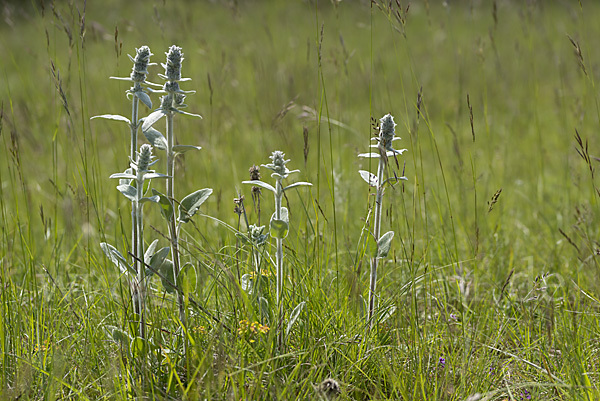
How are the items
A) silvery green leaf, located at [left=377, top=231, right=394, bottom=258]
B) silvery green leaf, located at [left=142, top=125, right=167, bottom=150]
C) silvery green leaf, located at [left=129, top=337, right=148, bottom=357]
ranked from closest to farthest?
1. silvery green leaf, located at [left=129, top=337, right=148, bottom=357]
2. silvery green leaf, located at [left=142, top=125, right=167, bottom=150]
3. silvery green leaf, located at [left=377, top=231, right=394, bottom=258]

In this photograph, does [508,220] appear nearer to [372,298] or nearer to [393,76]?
[372,298]

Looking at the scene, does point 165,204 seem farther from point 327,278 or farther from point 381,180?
point 327,278

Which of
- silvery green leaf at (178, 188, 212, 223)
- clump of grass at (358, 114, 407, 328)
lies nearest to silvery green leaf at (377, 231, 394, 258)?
clump of grass at (358, 114, 407, 328)

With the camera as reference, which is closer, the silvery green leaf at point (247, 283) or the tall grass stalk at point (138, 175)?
the tall grass stalk at point (138, 175)

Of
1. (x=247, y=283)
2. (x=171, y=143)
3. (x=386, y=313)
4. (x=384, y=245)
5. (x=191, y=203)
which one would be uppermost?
(x=171, y=143)

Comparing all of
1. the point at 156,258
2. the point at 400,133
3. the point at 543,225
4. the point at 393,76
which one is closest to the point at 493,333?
the point at 156,258

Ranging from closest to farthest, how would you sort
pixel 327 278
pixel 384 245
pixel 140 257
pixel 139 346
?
pixel 139 346 → pixel 140 257 → pixel 384 245 → pixel 327 278

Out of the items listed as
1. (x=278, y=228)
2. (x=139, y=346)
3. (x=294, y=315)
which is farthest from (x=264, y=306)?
(x=139, y=346)

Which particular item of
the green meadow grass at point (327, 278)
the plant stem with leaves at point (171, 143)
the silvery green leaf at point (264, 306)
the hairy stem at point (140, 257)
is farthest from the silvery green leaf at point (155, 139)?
the silvery green leaf at point (264, 306)

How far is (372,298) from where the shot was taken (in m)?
1.83

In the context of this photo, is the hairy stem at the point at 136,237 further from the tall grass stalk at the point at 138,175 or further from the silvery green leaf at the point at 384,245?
the silvery green leaf at the point at 384,245

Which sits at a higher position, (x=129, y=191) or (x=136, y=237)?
(x=129, y=191)

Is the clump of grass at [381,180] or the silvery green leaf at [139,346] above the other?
the clump of grass at [381,180]

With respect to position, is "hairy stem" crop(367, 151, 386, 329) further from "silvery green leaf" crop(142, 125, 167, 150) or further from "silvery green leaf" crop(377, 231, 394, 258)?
"silvery green leaf" crop(142, 125, 167, 150)
